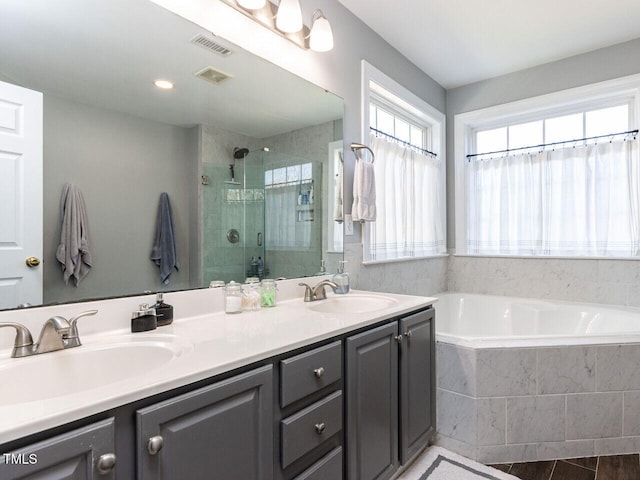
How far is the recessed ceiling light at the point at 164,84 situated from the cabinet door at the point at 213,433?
3.66 feet

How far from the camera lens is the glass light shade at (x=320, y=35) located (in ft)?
6.07

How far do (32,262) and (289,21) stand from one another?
1478 mm

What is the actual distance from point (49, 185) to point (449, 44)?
2.67 meters

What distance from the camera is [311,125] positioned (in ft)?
6.73

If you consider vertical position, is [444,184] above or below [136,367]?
above

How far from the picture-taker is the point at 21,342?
→ 0.97 meters

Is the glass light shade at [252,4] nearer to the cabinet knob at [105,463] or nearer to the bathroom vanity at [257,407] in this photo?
the bathroom vanity at [257,407]

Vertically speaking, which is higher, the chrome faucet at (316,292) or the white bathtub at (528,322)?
the chrome faucet at (316,292)

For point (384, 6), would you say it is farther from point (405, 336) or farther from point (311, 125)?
point (405, 336)

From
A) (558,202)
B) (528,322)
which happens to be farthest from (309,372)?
(558,202)

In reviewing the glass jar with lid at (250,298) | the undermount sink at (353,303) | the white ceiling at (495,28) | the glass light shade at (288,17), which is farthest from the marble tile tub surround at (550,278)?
the glass light shade at (288,17)

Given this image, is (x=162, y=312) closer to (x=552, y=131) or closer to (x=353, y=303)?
(x=353, y=303)

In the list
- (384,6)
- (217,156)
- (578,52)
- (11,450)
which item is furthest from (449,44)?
(11,450)

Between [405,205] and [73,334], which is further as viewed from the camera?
[405,205]
